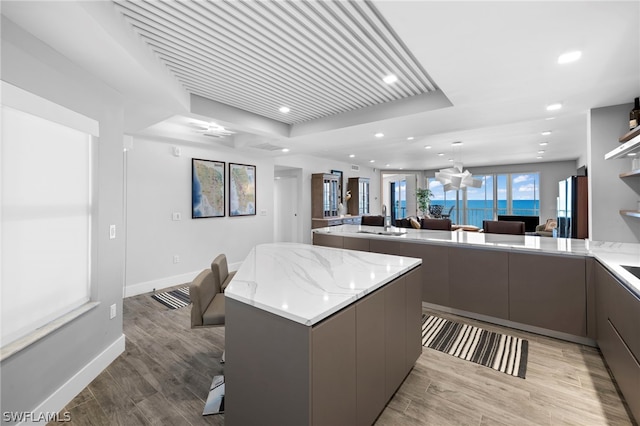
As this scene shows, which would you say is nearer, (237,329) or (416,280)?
(237,329)

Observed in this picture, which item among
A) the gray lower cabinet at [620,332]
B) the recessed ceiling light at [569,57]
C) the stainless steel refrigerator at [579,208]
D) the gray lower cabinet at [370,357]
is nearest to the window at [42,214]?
the gray lower cabinet at [370,357]

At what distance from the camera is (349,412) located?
4.26ft

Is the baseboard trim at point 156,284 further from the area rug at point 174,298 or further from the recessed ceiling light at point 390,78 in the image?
the recessed ceiling light at point 390,78

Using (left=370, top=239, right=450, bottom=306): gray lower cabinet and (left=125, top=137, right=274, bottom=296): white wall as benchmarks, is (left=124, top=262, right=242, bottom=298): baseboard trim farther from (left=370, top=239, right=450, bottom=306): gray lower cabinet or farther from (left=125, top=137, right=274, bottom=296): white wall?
(left=370, top=239, right=450, bottom=306): gray lower cabinet

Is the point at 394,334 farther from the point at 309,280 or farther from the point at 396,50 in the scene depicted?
the point at 396,50

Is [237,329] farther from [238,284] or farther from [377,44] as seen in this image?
[377,44]

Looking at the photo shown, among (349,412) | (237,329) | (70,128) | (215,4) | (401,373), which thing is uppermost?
(215,4)

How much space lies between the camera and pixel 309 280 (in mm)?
1557

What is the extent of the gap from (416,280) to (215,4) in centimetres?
220

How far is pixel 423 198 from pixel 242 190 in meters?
7.18

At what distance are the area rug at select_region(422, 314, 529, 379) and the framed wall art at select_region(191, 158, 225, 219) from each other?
3808 millimetres

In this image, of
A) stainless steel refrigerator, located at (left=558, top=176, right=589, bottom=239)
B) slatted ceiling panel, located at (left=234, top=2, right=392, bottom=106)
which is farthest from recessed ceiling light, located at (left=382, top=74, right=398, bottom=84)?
stainless steel refrigerator, located at (left=558, top=176, right=589, bottom=239)

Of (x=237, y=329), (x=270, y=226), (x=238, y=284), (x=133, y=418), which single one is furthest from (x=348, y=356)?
(x=270, y=226)

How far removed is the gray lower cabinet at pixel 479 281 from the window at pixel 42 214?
3.33 metres
